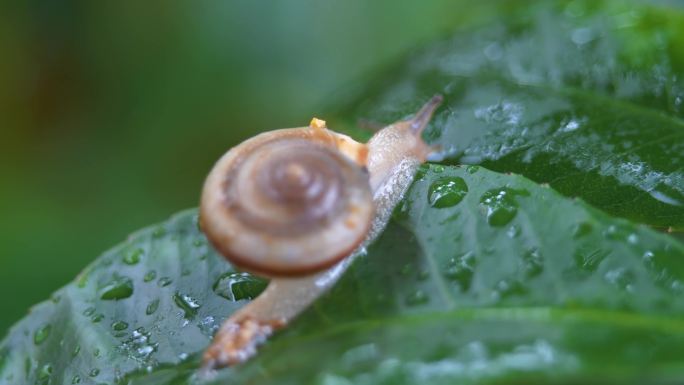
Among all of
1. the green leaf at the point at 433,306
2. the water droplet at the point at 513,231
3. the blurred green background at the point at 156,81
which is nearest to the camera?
the green leaf at the point at 433,306

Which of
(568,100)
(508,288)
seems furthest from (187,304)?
(568,100)

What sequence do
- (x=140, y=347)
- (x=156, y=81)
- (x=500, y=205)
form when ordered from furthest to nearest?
(x=156, y=81)
(x=140, y=347)
(x=500, y=205)

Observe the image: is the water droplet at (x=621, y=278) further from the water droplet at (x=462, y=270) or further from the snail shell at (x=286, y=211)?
the snail shell at (x=286, y=211)

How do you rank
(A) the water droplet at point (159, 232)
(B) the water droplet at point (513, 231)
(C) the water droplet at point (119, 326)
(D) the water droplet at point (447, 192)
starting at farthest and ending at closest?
(A) the water droplet at point (159, 232) → (C) the water droplet at point (119, 326) → (D) the water droplet at point (447, 192) → (B) the water droplet at point (513, 231)

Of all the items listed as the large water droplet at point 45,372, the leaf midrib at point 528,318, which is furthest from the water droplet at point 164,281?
the leaf midrib at point 528,318

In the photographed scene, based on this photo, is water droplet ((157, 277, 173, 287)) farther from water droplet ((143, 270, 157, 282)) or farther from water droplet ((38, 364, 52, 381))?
water droplet ((38, 364, 52, 381))

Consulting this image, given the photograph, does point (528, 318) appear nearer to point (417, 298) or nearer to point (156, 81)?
point (417, 298)

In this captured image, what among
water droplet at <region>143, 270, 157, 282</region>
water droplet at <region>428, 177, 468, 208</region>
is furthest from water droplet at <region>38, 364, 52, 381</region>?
water droplet at <region>428, 177, 468, 208</region>

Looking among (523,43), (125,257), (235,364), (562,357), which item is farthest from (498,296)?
(523,43)
